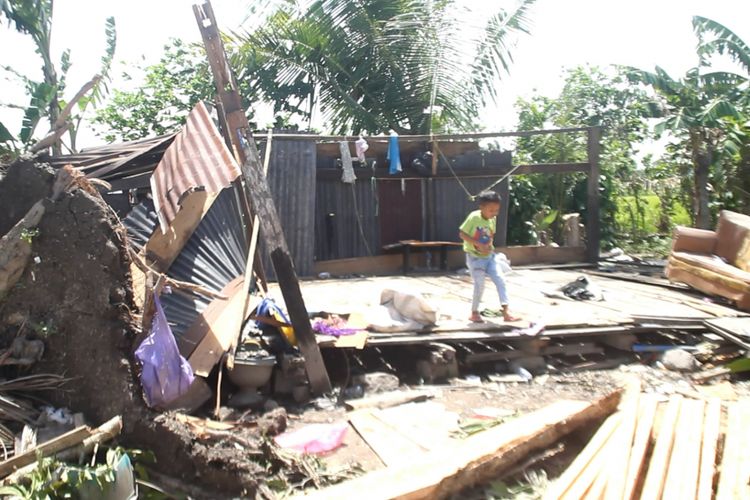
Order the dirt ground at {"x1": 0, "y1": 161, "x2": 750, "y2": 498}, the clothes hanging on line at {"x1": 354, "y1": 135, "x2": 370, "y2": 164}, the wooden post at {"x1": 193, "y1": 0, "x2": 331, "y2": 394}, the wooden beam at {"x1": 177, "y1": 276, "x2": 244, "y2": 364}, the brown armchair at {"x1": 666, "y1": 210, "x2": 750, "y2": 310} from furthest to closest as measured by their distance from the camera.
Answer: the clothes hanging on line at {"x1": 354, "y1": 135, "x2": 370, "y2": 164}, the brown armchair at {"x1": 666, "y1": 210, "x2": 750, "y2": 310}, the wooden post at {"x1": 193, "y1": 0, "x2": 331, "y2": 394}, the wooden beam at {"x1": 177, "y1": 276, "x2": 244, "y2": 364}, the dirt ground at {"x1": 0, "y1": 161, "x2": 750, "y2": 498}

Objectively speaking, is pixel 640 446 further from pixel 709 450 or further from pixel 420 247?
pixel 420 247

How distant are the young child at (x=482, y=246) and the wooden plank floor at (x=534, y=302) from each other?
0.26m

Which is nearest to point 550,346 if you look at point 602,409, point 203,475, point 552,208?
point 602,409

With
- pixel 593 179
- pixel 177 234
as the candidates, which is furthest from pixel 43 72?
pixel 593 179

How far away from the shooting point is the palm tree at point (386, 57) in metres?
11.9

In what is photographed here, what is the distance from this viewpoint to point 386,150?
10031mm

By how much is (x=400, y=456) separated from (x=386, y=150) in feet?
22.3

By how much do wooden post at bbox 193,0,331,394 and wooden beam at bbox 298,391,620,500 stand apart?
1.55 meters

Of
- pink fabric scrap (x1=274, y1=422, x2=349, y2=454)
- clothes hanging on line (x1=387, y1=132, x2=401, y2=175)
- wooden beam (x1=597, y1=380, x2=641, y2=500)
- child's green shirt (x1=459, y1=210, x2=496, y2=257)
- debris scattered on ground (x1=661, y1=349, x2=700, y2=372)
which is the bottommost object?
debris scattered on ground (x1=661, y1=349, x2=700, y2=372)

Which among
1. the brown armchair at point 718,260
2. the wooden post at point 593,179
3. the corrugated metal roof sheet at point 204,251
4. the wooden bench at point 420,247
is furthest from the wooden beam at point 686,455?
the wooden post at point 593,179

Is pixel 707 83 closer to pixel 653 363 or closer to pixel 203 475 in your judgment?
pixel 653 363

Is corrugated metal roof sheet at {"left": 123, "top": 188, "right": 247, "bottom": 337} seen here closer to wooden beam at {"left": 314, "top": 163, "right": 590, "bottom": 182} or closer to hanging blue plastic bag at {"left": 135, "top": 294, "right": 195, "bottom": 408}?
hanging blue plastic bag at {"left": 135, "top": 294, "right": 195, "bottom": 408}

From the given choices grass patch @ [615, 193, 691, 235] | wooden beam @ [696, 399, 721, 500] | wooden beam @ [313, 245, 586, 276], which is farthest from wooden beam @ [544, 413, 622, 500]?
grass patch @ [615, 193, 691, 235]

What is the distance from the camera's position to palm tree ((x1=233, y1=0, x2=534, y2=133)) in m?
11.9
